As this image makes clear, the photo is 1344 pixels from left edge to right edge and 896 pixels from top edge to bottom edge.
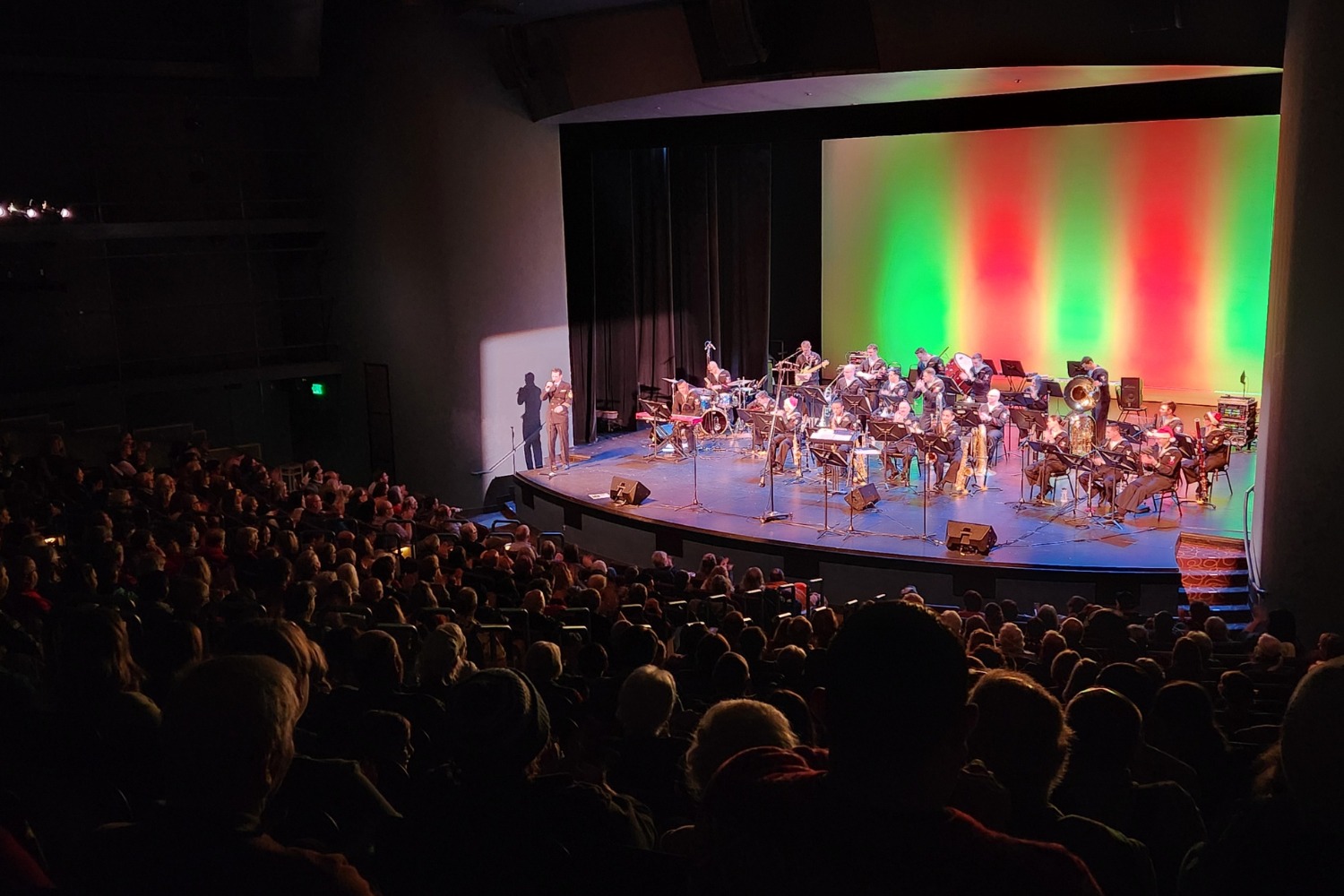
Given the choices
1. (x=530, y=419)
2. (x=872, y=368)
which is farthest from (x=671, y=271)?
(x=872, y=368)

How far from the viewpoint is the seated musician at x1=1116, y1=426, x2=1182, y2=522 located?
11.1 meters

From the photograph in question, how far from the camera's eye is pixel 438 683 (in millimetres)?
4035

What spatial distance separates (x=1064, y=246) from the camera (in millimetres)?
16312

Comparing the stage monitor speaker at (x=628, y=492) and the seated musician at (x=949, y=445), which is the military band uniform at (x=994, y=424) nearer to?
the seated musician at (x=949, y=445)

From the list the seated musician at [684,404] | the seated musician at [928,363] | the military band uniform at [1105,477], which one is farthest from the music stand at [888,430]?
the seated musician at [684,404]

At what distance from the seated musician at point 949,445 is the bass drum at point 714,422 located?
3167 mm

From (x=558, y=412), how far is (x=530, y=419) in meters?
1.14

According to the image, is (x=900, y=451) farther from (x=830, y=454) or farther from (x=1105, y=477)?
(x=1105, y=477)

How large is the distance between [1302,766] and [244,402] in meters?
17.0

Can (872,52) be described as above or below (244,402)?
above

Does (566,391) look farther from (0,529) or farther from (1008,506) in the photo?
(0,529)

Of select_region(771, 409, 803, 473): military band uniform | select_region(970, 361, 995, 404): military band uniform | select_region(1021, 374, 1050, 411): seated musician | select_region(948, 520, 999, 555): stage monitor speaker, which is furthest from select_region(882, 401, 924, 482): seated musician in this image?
select_region(948, 520, 999, 555): stage monitor speaker

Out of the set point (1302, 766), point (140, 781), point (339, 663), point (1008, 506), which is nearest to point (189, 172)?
point (1008, 506)

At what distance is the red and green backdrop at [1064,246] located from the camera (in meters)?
15.1
